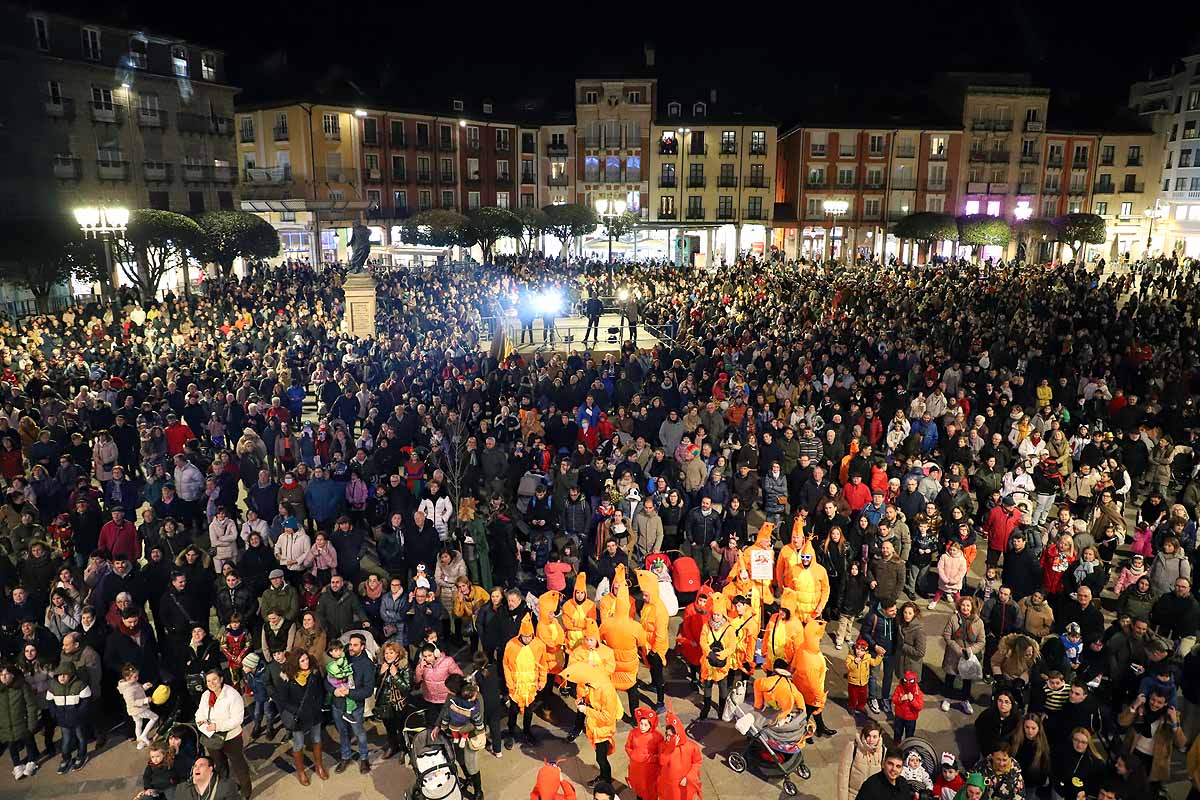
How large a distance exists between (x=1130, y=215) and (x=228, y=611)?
2433 inches

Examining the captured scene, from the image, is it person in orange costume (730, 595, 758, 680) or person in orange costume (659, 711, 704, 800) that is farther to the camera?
person in orange costume (730, 595, 758, 680)

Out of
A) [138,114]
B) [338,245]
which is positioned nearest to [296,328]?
[138,114]

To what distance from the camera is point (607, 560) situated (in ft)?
28.6

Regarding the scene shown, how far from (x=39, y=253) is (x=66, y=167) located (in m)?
11.3

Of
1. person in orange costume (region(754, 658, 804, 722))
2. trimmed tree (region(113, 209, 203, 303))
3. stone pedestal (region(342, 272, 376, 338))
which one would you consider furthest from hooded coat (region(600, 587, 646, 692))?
trimmed tree (region(113, 209, 203, 303))

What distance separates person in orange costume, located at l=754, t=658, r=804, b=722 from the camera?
7004 mm

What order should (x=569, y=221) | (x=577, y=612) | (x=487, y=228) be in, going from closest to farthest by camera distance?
(x=577, y=612)
(x=487, y=228)
(x=569, y=221)

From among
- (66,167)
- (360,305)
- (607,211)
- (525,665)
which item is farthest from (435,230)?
(525,665)

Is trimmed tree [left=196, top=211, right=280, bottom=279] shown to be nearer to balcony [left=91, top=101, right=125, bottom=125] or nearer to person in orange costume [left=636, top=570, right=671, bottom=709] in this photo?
balcony [left=91, top=101, right=125, bottom=125]

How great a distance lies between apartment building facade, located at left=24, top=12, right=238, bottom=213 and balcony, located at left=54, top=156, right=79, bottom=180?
0.04 meters

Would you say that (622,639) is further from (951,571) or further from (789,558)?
(951,571)

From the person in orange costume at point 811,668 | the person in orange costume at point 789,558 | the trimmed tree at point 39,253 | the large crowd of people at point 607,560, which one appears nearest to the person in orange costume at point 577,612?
the large crowd of people at point 607,560

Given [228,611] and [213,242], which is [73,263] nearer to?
[213,242]

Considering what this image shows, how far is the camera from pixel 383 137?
47.8 m
